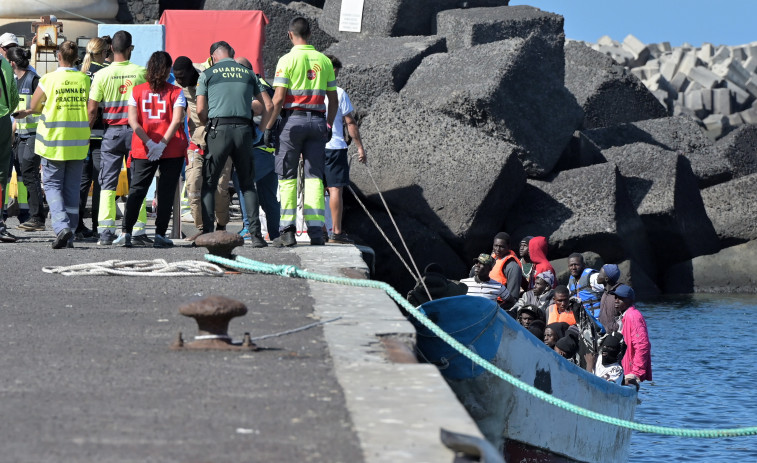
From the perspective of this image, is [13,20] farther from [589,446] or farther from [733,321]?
[589,446]

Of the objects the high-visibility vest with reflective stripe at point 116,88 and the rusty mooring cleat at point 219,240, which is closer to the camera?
the rusty mooring cleat at point 219,240

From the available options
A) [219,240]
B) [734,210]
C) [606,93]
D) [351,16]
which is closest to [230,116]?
[219,240]

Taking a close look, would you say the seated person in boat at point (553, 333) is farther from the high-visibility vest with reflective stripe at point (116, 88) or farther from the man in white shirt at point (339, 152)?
the high-visibility vest with reflective stripe at point (116, 88)

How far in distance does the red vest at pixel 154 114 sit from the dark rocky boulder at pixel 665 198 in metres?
12.1

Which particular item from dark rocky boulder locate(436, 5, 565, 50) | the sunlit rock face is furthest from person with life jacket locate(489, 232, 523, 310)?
the sunlit rock face

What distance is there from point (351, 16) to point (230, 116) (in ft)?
48.2

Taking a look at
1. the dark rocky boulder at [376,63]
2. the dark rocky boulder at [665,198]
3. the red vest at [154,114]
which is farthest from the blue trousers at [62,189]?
the dark rocky boulder at [665,198]

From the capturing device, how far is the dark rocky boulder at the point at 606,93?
2597 cm

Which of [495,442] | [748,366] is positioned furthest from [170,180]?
[748,366]

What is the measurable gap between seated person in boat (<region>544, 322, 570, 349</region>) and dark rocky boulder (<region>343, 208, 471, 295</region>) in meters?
6.44

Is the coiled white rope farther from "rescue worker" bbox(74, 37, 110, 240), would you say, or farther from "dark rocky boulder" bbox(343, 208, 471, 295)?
"dark rocky boulder" bbox(343, 208, 471, 295)

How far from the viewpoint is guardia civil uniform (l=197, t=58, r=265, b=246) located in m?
10.4

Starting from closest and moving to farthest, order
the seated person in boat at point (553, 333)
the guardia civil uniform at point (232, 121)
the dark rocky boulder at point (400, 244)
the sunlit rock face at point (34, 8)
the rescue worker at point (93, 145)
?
the guardia civil uniform at point (232, 121) → the seated person in boat at point (553, 333) → the rescue worker at point (93, 145) → the dark rocky boulder at point (400, 244) → the sunlit rock face at point (34, 8)

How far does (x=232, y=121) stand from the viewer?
10.4m
